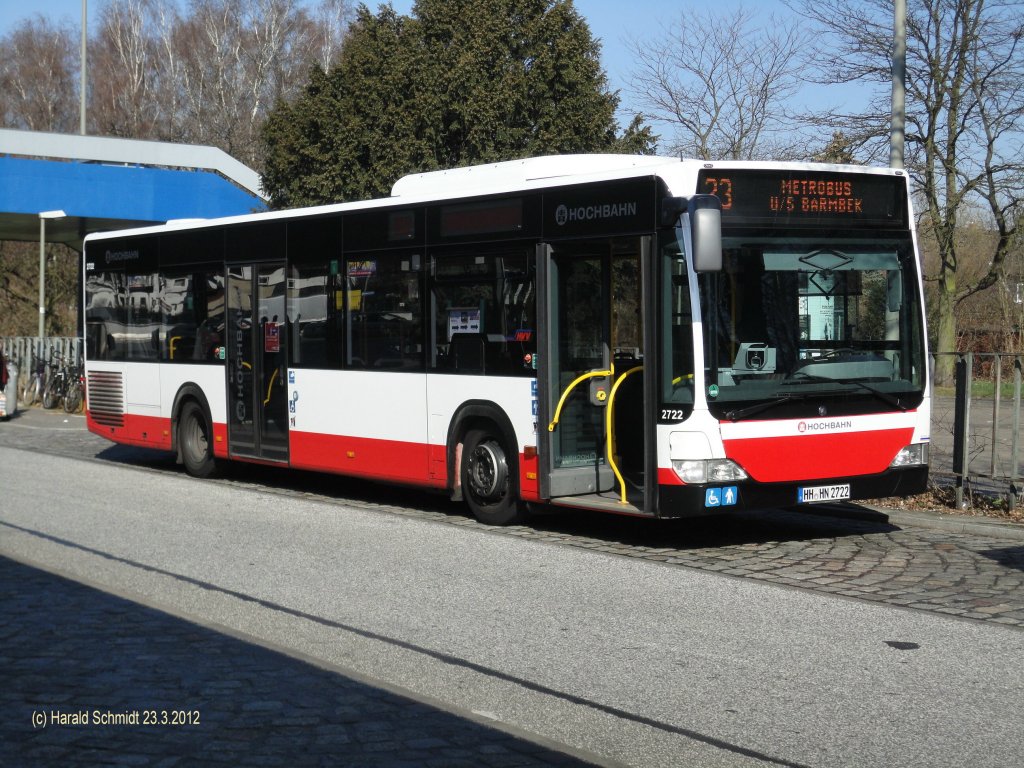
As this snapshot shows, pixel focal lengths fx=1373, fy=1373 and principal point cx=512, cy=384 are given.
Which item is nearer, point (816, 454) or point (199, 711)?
point (199, 711)

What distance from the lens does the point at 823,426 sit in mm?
10953

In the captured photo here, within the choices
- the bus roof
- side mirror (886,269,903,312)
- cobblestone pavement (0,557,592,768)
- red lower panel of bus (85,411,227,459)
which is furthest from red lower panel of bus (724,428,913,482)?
red lower panel of bus (85,411,227,459)

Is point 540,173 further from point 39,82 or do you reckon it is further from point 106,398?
point 39,82

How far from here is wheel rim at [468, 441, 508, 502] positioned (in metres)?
12.5

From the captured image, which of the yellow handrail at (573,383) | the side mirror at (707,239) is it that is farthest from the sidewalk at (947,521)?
the side mirror at (707,239)

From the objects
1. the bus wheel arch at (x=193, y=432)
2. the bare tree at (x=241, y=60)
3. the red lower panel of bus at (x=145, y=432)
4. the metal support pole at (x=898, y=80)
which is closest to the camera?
the metal support pole at (x=898, y=80)

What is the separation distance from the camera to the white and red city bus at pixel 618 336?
34.8 feet

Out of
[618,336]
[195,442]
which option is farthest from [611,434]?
[195,442]

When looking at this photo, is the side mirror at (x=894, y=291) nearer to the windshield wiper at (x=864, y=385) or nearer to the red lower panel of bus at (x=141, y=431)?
the windshield wiper at (x=864, y=385)

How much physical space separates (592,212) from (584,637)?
15.0 ft

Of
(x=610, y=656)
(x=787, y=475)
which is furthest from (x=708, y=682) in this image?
(x=787, y=475)

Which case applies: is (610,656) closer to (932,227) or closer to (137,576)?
(137,576)

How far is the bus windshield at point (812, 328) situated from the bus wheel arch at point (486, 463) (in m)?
2.48

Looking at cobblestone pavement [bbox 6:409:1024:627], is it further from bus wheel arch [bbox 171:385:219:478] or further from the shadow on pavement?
bus wheel arch [bbox 171:385:219:478]
